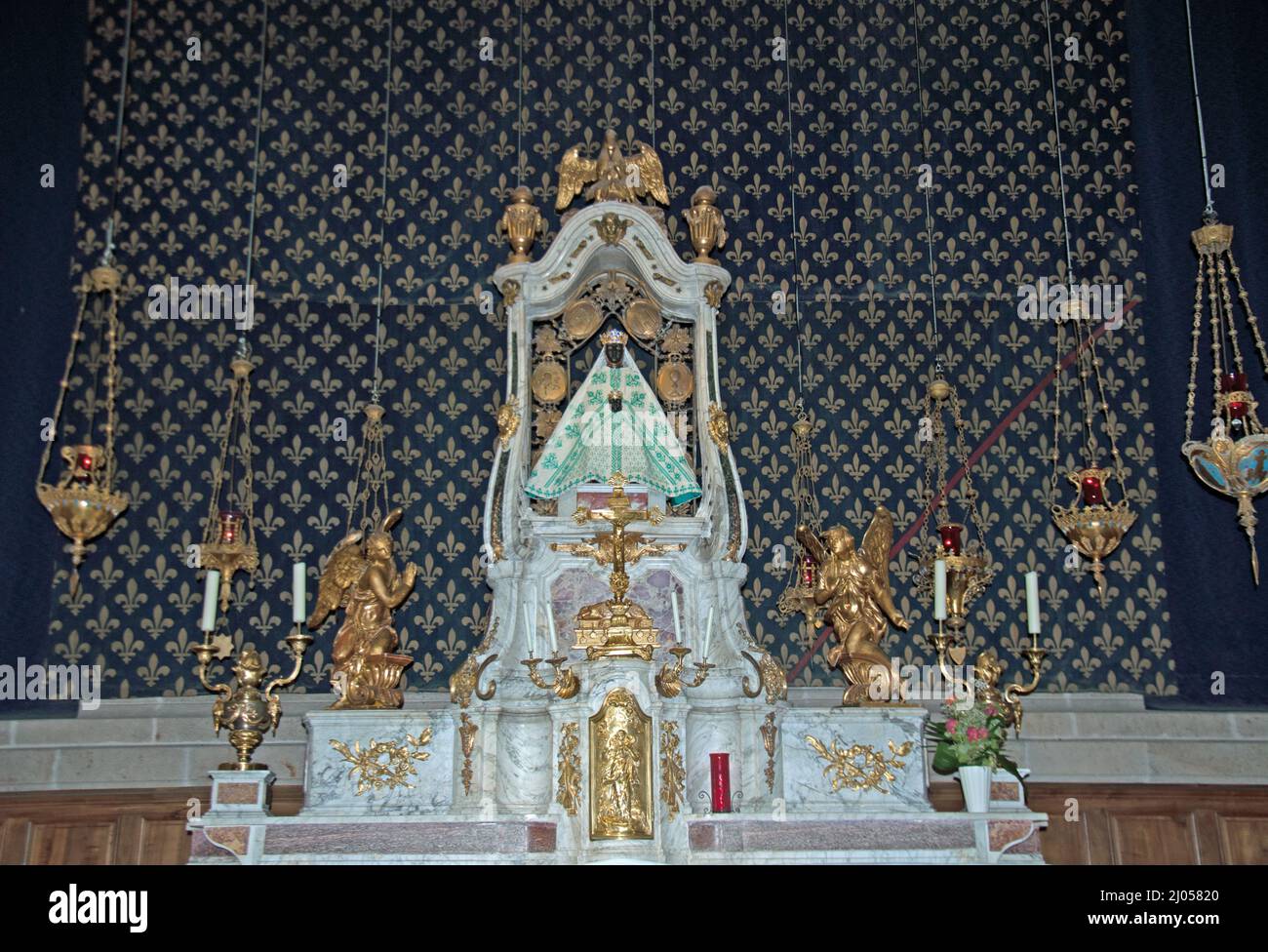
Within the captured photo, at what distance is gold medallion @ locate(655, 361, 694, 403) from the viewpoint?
7.90 metres

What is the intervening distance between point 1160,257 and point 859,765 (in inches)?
166

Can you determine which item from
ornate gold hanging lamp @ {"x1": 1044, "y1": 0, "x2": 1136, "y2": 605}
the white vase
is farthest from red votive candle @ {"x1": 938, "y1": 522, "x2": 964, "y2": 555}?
the white vase

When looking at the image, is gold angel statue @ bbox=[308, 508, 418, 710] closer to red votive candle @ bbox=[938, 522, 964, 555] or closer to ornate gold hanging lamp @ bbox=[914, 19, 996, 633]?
red votive candle @ bbox=[938, 522, 964, 555]

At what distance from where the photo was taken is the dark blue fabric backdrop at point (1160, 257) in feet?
25.7

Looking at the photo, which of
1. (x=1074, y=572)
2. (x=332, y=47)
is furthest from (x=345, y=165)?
(x=1074, y=572)

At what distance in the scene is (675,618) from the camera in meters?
7.22

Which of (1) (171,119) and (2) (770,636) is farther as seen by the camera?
(1) (171,119)

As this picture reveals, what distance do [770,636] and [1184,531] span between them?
2774 millimetres

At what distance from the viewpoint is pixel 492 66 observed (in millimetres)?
8867

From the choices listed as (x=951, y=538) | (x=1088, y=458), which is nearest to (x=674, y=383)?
(x=951, y=538)

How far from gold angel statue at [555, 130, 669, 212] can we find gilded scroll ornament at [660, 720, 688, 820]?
11.4 feet

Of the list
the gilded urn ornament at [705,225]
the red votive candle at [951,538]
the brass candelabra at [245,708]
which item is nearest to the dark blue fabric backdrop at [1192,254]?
the red votive candle at [951,538]

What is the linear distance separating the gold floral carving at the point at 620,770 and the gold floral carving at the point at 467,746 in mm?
771
